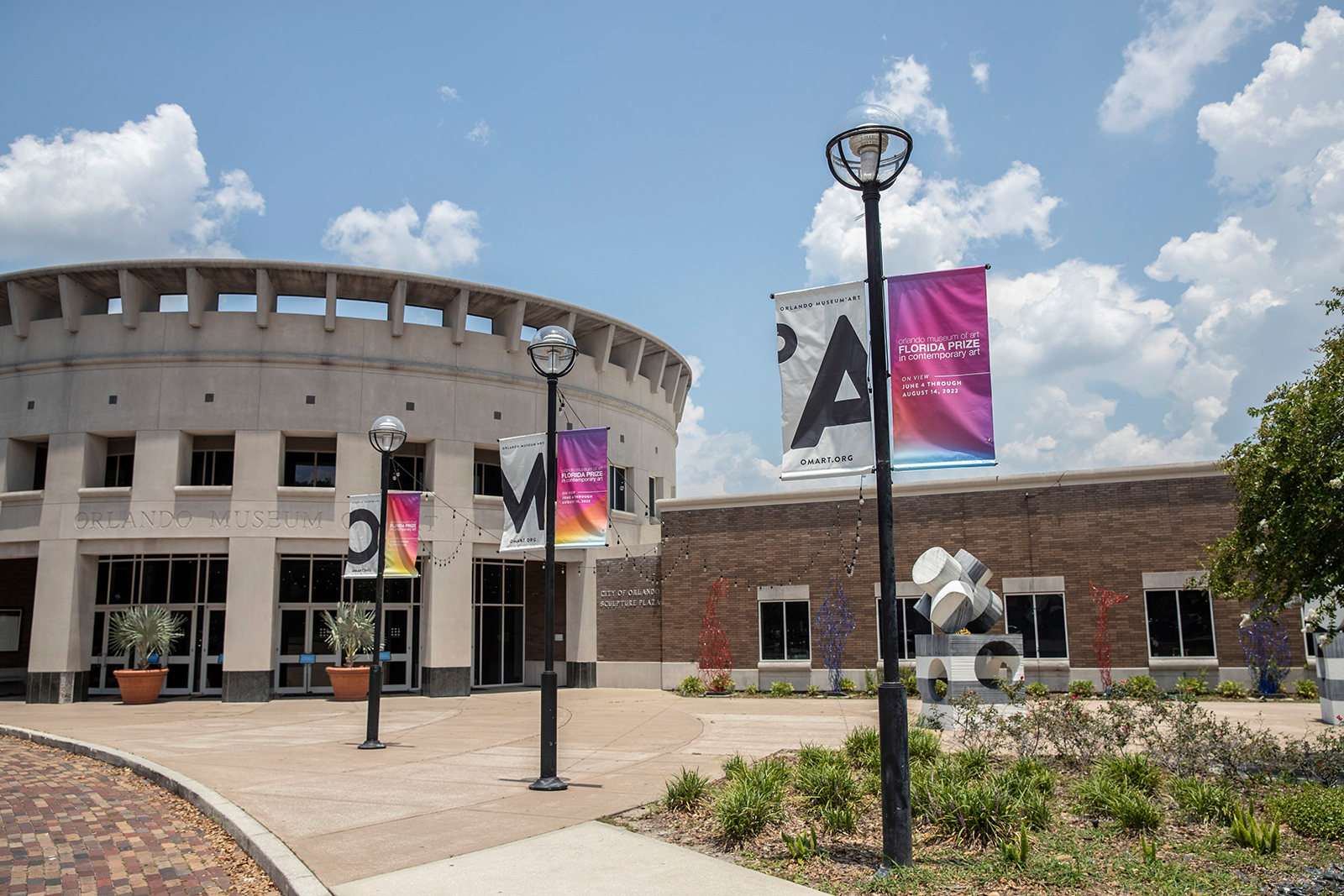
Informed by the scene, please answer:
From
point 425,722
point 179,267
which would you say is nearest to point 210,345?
point 179,267

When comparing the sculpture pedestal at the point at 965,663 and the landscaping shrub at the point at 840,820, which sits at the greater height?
the sculpture pedestal at the point at 965,663

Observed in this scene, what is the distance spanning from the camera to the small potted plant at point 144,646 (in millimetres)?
24922

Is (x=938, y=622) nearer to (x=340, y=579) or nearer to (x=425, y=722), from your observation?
(x=425, y=722)

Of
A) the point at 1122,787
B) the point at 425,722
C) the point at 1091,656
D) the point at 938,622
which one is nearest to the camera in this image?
the point at 1122,787

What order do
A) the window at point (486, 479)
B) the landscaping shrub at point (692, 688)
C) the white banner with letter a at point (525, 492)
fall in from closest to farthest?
the white banner with letter a at point (525, 492) < the landscaping shrub at point (692, 688) < the window at point (486, 479)

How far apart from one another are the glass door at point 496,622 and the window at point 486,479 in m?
2.29

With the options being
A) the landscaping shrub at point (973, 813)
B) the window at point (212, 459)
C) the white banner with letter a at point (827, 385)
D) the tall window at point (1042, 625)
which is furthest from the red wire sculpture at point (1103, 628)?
A: the window at point (212, 459)

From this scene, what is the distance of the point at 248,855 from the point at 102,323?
2424cm

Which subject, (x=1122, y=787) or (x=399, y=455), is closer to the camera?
(x=1122, y=787)

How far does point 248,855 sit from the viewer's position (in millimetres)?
8203

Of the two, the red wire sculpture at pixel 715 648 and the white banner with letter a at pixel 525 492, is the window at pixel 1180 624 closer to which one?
the red wire sculpture at pixel 715 648

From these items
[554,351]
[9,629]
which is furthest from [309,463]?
[554,351]

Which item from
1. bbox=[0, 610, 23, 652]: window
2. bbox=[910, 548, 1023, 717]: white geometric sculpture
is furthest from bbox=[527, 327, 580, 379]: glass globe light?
bbox=[0, 610, 23, 652]: window

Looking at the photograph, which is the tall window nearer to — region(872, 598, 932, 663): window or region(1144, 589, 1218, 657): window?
region(1144, 589, 1218, 657): window
